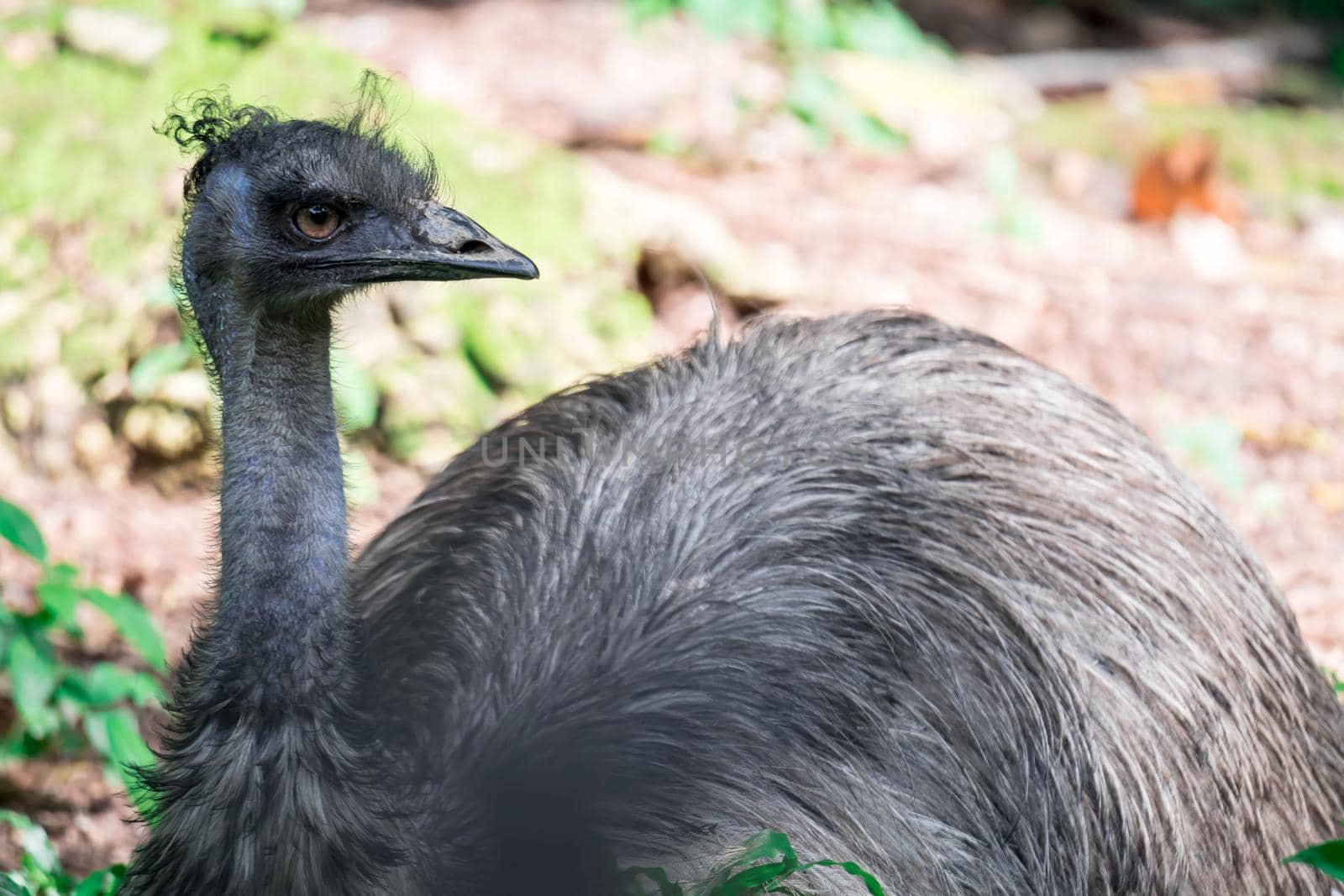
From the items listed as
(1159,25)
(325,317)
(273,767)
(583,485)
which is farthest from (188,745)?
(1159,25)

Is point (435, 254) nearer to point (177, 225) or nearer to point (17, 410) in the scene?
point (17, 410)

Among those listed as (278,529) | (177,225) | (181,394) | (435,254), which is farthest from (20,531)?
(177,225)

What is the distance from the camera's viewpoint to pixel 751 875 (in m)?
2.10

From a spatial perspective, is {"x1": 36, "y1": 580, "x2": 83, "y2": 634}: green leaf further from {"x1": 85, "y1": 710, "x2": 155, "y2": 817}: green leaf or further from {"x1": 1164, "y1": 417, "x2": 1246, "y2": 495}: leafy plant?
{"x1": 1164, "y1": 417, "x2": 1246, "y2": 495}: leafy plant

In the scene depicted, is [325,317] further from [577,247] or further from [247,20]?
[247,20]

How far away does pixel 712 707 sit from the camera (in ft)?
8.23

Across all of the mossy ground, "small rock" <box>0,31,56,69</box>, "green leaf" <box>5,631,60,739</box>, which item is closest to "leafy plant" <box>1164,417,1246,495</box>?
the mossy ground

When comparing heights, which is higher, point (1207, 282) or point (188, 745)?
point (1207, 282)

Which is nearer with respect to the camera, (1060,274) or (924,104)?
(1060,274)

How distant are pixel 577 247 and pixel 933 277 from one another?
173 centimetres

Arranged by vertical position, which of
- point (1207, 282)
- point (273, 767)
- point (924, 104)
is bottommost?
point (273, 767)

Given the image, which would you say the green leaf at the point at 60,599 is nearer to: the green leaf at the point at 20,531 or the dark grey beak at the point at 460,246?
the green leaf at the point at 20,531

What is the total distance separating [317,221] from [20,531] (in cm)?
107

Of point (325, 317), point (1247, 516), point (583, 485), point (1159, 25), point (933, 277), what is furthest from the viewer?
point (1159, 25)
